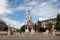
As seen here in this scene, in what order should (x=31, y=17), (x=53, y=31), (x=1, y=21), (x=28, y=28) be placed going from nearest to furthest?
(x=53, y=31) → (x=28, y=28) → (x=31, y=17) → (x=1, y=21)

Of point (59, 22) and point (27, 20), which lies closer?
point (27, 20)

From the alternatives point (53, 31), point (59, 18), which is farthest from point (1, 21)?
point (53, 31)

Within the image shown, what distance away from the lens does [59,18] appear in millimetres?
71125

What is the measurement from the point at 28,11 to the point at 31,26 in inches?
253

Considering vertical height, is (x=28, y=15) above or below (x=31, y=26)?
above

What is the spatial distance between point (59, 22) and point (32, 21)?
1594 cm

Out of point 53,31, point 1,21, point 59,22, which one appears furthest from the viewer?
point 1,21

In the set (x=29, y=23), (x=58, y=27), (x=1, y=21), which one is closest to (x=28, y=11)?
(x=29, y=23)

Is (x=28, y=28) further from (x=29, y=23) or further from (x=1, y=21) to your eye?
(x=1, y=21)

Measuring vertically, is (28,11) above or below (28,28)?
above

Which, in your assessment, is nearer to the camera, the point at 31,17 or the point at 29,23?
the point at 29,23

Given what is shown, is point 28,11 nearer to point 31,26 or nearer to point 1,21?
point 31,26

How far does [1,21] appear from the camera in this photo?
11112cm

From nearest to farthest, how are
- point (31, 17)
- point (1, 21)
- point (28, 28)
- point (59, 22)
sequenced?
point (28, 28) < point (31, 17) < point (59, 22) < point (1, 21)
